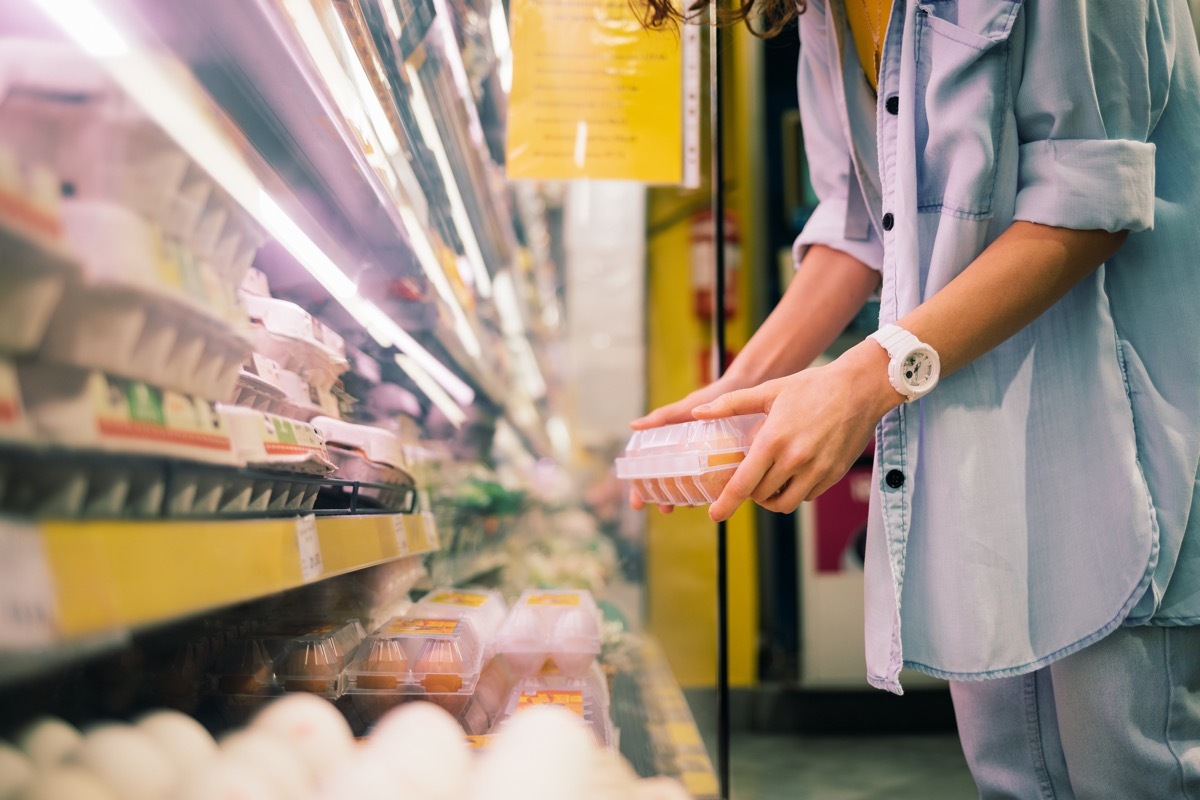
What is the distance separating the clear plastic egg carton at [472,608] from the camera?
1.20 meters

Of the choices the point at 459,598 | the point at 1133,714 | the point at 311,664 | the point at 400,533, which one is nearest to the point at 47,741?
the point at 311,664

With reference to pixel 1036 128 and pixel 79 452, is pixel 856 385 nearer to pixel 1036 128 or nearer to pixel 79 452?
pixel 1036 128

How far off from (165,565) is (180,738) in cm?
17

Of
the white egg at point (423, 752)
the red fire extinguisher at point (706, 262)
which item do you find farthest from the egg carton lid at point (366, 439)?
the red fire extinguisher at point (706, 262)

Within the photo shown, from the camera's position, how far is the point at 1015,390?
0.91 m

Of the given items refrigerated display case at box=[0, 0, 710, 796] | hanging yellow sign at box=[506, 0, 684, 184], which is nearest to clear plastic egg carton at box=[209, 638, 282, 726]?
refrigerated display case at box=[0, 0, 710, 796]

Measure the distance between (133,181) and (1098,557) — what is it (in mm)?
1019

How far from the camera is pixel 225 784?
57 cm

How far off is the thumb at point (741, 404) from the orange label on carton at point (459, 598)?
65 centimetres

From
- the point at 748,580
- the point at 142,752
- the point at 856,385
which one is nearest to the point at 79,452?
the point at 142,752

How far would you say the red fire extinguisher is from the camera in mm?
3039

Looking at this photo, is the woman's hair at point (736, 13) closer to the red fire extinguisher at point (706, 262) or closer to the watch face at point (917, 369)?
the watch face at point (917, 369)

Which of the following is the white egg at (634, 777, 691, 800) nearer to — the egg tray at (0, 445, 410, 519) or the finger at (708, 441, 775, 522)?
the finger at (708, 441, 775, 522)

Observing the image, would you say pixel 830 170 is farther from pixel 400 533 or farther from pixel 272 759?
pixel 272 759
